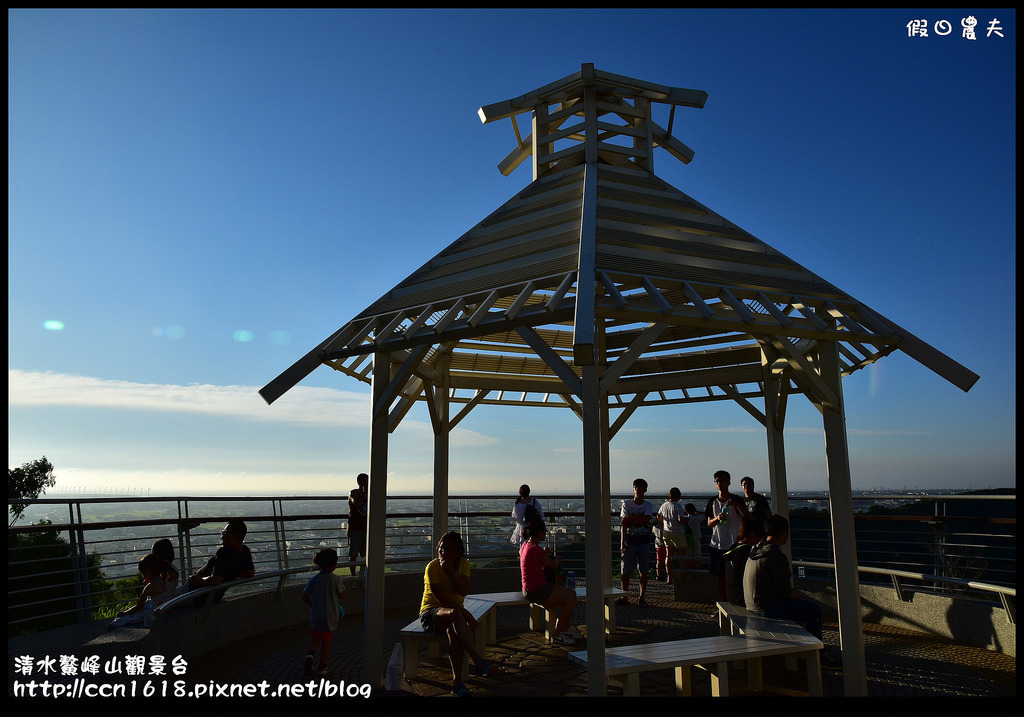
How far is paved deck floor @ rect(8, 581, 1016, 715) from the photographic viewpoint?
4.29 meters

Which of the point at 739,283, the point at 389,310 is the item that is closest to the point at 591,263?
the point at 739,283

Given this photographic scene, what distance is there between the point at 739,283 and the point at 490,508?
6.81m

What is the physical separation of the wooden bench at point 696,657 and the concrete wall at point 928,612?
198 centimetres

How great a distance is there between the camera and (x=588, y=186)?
6.63 m

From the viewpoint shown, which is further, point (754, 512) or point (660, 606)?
point (660, 606)

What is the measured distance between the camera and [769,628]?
5.36 m

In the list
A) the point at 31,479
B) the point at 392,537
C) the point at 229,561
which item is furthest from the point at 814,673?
Result: the point at 31,479

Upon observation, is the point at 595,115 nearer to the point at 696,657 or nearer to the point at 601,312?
the point at 601,312

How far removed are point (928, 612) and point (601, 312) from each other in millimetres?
5539

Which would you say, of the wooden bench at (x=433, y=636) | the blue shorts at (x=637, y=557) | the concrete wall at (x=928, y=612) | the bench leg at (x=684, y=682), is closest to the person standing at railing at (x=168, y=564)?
the wooden bench at (x=433, y=636)

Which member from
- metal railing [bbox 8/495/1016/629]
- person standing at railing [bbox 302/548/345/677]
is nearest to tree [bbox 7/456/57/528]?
metal railing [bbox 8/495/1016/629]

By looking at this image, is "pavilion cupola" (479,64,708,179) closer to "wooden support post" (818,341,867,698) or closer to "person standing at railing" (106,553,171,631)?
"wooden support post" (818,341,867,698)

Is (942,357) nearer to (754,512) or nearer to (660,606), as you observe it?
(754,512)

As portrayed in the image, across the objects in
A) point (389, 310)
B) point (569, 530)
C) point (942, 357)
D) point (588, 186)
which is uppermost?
point (588, 186)
